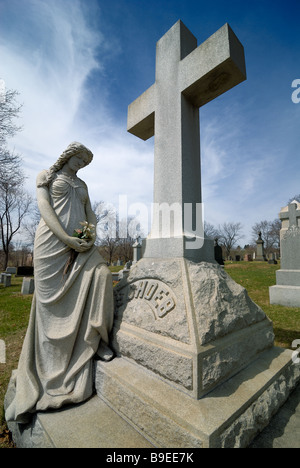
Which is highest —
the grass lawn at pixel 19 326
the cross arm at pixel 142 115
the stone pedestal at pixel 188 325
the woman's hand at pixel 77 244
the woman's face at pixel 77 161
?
the cross arm at pixel 142 115

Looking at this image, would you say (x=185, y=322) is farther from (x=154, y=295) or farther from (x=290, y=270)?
(x=290, y=270)

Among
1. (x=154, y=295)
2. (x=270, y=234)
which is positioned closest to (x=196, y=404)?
(x=154, y=295)

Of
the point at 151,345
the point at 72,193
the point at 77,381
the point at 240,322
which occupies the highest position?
the point at 72,193

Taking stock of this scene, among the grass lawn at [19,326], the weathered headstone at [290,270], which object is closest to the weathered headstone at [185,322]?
the grass lawn at [19,326]

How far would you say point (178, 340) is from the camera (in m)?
1.79

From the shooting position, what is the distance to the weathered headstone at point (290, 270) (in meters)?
6.10

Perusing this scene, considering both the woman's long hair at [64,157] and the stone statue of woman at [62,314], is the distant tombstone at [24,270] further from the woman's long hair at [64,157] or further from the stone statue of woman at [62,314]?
the woman's long hair at [64,157]

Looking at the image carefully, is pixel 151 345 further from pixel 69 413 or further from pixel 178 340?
pixel 69 413

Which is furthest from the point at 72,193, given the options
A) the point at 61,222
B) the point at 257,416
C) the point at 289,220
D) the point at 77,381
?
the point at 289,220

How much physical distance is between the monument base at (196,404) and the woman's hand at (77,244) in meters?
1.15

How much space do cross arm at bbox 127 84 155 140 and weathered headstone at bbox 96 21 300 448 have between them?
0.07 ft

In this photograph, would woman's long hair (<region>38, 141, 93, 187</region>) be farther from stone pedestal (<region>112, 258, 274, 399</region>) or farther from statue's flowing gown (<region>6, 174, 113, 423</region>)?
stone pedestal (<region>112, 258, 274, 399</region>)

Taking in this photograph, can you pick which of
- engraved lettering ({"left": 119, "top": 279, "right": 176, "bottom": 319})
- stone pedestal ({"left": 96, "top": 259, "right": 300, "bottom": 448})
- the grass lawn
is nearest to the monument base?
stone pedestal ({"left": 96, "top": 259, "right": 300, "bottom": 448})
